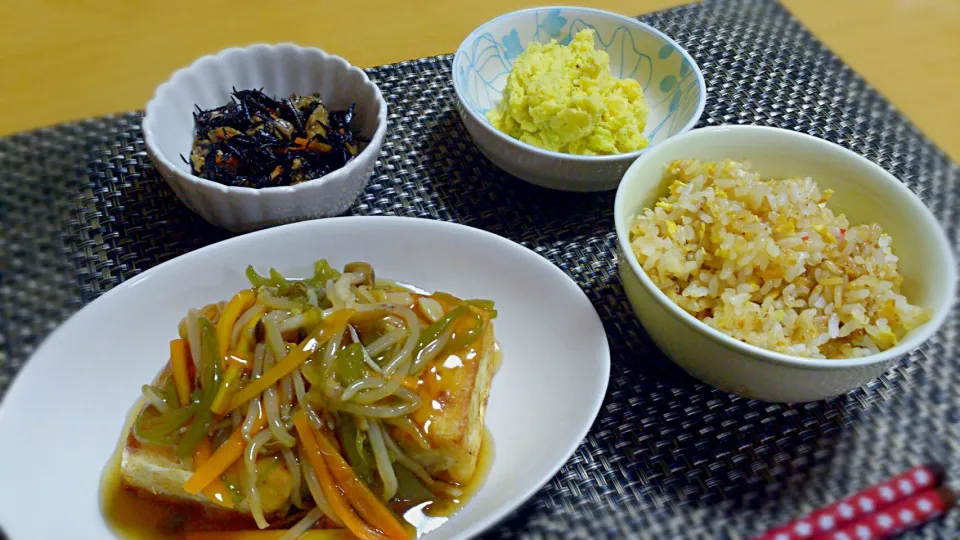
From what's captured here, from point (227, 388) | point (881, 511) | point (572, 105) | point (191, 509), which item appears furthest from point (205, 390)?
point (881, 511)

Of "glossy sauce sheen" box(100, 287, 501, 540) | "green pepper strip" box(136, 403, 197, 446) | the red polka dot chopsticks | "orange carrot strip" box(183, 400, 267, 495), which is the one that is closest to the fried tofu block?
"glossy sauce sheen" box(100, 287, 501, 540)

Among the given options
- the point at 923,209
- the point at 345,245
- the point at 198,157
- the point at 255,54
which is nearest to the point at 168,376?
the point at 345,245

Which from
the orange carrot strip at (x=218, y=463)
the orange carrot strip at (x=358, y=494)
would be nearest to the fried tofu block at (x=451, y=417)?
the orange carrot strip at (x=358, y=494)

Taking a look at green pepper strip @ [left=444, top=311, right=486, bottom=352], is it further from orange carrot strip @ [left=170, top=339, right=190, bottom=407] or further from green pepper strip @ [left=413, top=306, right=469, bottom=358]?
orange carrot strip @ [left=170, top=339, right=190, bottom=407]

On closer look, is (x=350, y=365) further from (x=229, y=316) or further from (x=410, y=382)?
(x=229, y=316)

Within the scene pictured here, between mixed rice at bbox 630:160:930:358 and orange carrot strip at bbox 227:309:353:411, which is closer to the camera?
orange carrot strip at bbox 227:309:353:411

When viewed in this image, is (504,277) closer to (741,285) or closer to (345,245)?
(345,245)
